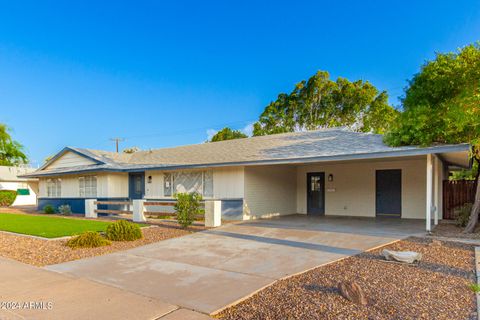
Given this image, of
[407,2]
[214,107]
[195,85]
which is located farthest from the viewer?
[214,107]

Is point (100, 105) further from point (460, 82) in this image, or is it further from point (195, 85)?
point (460, 82)

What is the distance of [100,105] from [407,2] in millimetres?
23673

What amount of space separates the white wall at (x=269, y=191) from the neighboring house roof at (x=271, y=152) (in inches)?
42.3

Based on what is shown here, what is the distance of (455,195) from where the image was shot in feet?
45.0

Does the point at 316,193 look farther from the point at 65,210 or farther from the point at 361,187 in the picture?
the point at 65,210

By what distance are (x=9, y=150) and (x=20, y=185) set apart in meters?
14.5

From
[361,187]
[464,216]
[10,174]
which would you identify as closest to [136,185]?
[361,187]

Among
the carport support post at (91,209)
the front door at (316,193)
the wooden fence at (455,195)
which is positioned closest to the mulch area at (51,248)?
the carport support post at (91,209)

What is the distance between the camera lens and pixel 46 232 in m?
11.0

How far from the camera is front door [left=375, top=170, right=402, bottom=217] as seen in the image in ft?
47.2

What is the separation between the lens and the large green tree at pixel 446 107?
949 cm

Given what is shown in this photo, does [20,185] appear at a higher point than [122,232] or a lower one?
lower

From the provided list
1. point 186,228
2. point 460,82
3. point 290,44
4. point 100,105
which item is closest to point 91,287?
point 186,228

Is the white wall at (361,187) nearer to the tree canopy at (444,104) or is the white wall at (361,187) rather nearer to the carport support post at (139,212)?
the tree canopy at (444,104)
